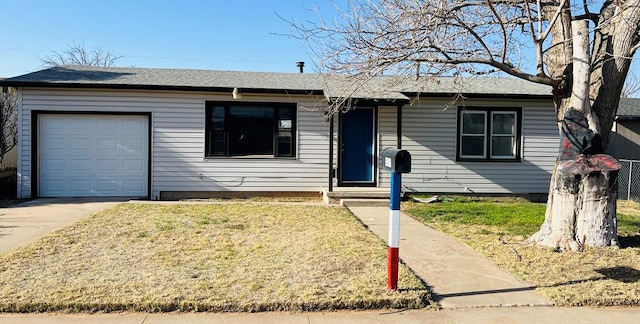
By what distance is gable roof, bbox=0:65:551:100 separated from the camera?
37.7ft

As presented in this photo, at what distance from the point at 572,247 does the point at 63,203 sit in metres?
10.4

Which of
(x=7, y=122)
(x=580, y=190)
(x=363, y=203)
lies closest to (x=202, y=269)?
(x=580, y=190)

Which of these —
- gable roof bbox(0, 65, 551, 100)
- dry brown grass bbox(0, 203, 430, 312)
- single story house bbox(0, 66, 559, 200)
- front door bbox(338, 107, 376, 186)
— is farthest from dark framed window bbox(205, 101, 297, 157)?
dry brown grass bbox(0, 203, 430, 312)

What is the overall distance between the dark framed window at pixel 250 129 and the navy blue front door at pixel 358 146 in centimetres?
144

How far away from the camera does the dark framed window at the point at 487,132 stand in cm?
1294

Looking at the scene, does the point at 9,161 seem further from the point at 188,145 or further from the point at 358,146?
the point at 358,146

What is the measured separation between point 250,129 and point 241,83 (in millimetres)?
1279

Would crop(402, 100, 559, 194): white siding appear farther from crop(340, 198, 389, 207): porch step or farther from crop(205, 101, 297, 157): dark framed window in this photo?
crop(205, 101, 297, 157): dark framed window

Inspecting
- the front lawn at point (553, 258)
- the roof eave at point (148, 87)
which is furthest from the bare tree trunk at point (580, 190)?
the roof eave at point (148, 87)

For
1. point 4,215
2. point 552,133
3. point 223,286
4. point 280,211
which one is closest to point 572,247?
point 223,286

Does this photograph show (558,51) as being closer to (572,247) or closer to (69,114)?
(572,247)

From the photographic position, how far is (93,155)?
12.0m

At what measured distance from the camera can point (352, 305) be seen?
434cm

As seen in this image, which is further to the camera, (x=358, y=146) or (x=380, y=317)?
(x=358, y=146)
